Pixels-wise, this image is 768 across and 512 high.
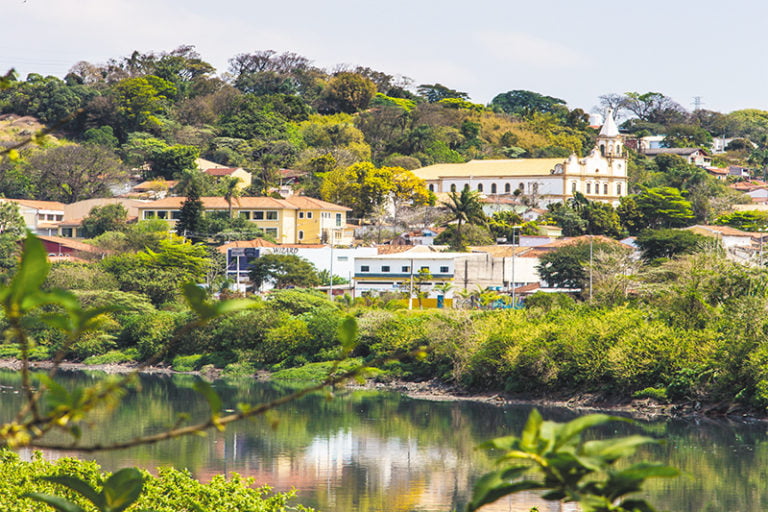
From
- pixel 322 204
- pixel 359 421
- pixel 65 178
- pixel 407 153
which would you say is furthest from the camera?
pixel 407 153

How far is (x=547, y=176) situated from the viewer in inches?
2800

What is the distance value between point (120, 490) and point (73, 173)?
66891mm

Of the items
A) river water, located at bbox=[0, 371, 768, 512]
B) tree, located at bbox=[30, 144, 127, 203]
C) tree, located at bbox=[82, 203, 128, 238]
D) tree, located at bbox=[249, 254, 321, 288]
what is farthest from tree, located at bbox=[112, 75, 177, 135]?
river water, located at bbox=[0, 371, 768, 512]

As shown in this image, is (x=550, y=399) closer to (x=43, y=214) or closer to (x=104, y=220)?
(x=104, y=220)

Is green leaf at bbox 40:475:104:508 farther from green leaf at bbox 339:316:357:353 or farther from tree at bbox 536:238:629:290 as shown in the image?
tree at bbox 536:238:629:290

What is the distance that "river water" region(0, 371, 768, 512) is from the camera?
58.2 ft

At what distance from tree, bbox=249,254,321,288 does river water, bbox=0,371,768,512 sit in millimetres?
16603

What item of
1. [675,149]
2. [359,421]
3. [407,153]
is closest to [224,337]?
[359,421]

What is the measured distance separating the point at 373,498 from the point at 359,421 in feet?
26.0

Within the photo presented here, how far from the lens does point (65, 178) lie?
6638 centimetres

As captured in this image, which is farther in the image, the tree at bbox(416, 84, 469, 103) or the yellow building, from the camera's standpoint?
the tree at bbox(416, 84, 469, 103)

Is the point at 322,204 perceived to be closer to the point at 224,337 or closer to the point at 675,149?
the point at 224,337

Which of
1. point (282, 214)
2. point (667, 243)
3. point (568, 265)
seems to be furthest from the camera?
point (282, 214)

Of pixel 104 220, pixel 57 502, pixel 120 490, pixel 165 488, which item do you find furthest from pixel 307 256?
pixel 57 502
